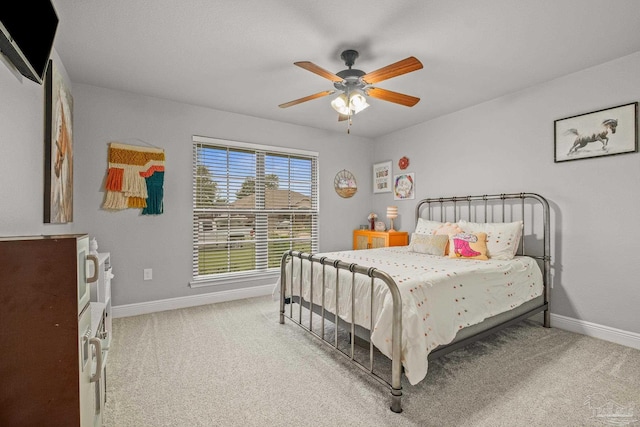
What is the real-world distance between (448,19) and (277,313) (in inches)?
123

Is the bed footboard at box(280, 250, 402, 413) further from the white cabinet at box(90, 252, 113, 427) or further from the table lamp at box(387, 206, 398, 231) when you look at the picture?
the table lamp at box(387, 206, 398, 231)

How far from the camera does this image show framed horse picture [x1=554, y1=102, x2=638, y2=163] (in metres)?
2.62

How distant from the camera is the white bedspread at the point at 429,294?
1.79 metres

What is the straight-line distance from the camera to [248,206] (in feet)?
13.6

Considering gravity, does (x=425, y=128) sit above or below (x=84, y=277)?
above

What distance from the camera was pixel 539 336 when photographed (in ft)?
9.32

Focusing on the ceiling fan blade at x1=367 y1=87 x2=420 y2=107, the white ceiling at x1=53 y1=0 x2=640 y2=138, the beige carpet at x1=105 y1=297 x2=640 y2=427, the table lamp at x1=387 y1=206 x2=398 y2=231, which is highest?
the white ceiling at x1=53 y1=0 x2=640 y2=138

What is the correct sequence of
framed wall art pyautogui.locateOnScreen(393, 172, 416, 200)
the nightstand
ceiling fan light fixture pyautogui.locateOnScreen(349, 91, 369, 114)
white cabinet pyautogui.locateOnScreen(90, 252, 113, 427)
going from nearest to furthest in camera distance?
white cabinet pyautogui.locateOnScreen(90, 252, 113, 427) < ceiling fan light fixture pyautogui.locateOnScreen(349, 91, 369, 114) < the nightstand < framed wall art pyautogui.locateOnScreen(393, 172, 416, 200)

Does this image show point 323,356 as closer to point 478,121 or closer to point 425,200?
point 425,200

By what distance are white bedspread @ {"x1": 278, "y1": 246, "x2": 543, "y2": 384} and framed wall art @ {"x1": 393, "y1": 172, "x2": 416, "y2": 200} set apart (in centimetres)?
174

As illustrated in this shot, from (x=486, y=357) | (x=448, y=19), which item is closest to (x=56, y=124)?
(x=448, y=19)

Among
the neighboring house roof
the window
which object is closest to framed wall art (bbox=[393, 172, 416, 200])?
the window

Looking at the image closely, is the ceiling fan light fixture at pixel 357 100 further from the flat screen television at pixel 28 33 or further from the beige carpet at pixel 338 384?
the beige carpet at pixel 338 384

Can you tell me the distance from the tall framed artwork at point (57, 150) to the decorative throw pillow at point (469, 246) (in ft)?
11.5
